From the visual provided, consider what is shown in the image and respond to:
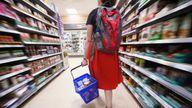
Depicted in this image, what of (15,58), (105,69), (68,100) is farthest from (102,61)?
(15,58)

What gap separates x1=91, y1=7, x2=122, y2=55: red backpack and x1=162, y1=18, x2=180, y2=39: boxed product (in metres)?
0.47

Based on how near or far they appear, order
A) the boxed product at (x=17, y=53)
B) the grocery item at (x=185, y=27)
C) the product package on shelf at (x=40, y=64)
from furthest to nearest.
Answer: the product package on shelf at (x=40, y=64) → the boxed product at (x=17, y=53) → the grocery item at (x=185, y=27)

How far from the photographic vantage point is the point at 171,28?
0.88m

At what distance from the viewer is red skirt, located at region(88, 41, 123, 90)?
112 centimetres

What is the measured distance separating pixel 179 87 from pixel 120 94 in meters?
1.15

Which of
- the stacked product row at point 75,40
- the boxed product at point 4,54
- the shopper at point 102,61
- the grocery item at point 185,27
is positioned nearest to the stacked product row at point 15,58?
the boxed product at point 4,54

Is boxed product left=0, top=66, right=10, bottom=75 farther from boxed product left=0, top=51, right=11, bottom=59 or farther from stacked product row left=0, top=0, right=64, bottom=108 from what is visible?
boxed product left=0, top=51, right=11, bottom=59

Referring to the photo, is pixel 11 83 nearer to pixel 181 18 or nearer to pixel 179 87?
pixel 179 87

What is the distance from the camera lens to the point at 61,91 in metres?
1.97

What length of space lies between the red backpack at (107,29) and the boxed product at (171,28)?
0.47m

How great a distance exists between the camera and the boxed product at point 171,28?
843mm

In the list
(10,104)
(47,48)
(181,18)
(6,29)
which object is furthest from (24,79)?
(181,18)

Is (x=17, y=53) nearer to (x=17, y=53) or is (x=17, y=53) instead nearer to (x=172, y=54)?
(x=17, y=53)

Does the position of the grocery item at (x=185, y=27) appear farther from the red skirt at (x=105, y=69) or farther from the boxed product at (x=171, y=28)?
the red skirt at (x=105, y=69)
